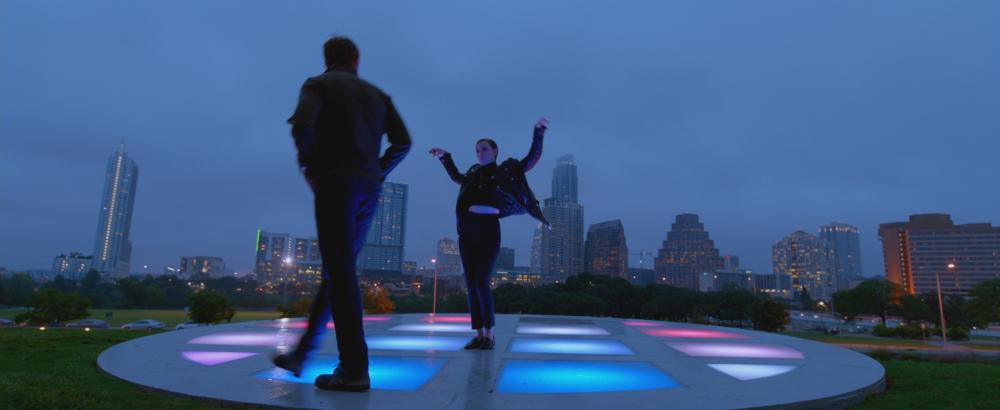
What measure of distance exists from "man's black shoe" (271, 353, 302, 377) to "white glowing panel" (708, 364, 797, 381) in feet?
13.3

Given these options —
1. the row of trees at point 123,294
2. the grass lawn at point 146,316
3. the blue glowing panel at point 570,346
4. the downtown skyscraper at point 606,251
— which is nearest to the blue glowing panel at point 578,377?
the blue glowing panel at point 570,346

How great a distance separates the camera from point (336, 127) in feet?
13.1

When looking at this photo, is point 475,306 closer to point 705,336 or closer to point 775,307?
point 705,336

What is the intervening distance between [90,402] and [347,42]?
327 cm

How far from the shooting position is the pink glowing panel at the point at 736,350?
6.62 meters

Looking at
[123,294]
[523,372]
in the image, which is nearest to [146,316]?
[123,294]

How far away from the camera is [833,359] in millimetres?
6117

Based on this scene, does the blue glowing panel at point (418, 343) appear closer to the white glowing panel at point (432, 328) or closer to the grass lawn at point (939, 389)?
the white glowing panel at point (432, 328)

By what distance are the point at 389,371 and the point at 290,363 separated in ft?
3.38

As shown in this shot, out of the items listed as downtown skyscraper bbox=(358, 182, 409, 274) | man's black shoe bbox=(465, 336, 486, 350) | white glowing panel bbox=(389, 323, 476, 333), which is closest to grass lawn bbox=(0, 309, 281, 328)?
white glowing panel bbox=(389, 323, 476, 333)

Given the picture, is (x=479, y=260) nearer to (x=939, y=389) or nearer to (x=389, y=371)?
(x=389, y=371)

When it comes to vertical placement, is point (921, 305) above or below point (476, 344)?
below

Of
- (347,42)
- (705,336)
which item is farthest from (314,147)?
(705,336)

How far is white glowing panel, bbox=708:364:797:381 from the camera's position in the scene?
4.99m
